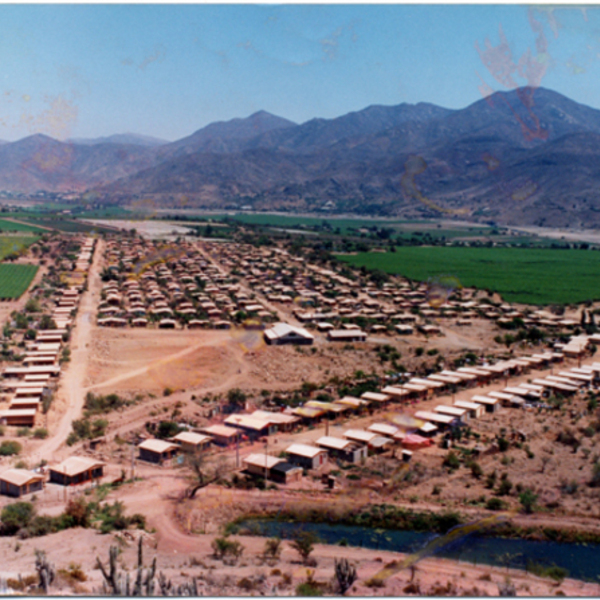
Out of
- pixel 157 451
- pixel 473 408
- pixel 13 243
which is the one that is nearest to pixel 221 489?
pixel 157 451

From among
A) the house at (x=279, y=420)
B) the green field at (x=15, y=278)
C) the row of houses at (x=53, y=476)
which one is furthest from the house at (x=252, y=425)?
the green field at (x=15, y=278)

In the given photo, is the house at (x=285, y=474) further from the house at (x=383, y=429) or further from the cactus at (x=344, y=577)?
the cactus at (x=344, y=577)

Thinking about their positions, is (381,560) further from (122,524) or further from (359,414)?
(359,414)

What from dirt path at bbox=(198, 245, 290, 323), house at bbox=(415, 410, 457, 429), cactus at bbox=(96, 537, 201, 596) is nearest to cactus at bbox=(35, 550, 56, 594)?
cactus at bbox=(96, 537, 201, 596)

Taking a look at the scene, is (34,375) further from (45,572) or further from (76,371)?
(45,572)

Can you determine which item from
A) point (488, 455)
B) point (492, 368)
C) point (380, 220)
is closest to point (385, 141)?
point (380, 220)
